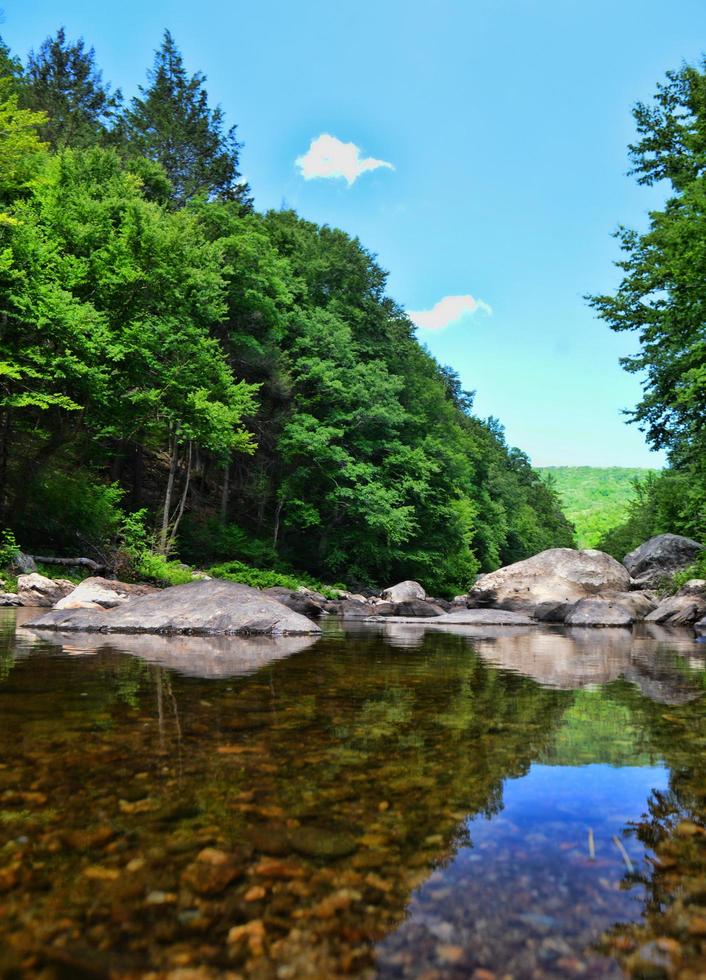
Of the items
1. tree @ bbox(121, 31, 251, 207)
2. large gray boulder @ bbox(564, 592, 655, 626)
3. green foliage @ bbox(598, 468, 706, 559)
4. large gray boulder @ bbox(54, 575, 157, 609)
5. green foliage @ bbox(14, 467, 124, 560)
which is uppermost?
tree @ bbox(121, 31, 251, 207)

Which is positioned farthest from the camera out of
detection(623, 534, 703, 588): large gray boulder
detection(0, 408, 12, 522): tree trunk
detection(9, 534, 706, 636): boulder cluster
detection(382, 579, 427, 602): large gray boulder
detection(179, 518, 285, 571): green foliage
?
detection(623, 534, 703, 588): large gray boulder

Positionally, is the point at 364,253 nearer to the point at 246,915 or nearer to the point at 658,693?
the point at 658,693

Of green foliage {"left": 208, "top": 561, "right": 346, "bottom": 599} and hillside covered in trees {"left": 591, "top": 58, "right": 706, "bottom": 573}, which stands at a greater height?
hillside covered in trees {"left": 591, "top": 58, "right": 706, "bottom": 573}

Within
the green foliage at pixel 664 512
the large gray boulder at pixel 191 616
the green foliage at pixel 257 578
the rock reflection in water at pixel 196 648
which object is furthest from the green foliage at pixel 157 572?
the green foliage at pixel 664 512

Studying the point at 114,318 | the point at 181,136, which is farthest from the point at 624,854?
the point at 181,136

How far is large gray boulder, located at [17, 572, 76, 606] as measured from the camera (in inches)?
514

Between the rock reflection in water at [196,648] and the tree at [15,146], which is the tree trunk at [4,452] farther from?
the rock reflection in water at [196,648]

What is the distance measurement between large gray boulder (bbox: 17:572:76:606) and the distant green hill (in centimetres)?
7090

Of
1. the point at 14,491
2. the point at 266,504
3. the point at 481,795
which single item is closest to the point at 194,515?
the point at 266,504

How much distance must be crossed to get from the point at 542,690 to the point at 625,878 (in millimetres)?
3231

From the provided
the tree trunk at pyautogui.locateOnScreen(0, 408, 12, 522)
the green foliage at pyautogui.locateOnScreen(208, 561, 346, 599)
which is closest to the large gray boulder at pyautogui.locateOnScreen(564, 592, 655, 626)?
the green foliage at pyautogui.locateOnScreen(208, 561, 346, 599)

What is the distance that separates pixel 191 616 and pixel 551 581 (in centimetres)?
1439

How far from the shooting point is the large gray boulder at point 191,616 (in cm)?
825

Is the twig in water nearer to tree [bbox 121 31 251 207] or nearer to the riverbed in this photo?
the riverbed
